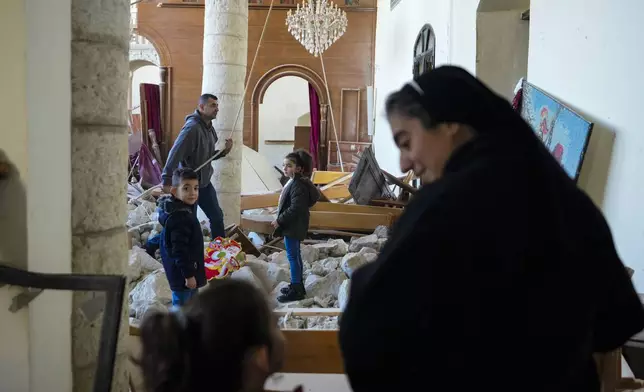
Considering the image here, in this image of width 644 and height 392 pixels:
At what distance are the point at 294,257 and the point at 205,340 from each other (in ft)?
13.3

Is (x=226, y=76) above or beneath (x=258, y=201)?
above

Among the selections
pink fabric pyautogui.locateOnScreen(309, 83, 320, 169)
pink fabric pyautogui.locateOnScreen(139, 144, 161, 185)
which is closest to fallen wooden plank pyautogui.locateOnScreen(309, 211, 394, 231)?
pink fabric pyautogui.locateOnScreen(139, 144, 161, 185)

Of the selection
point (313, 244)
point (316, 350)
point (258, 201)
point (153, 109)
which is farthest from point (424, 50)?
point (316, 350)

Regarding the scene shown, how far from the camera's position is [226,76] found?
8.13 m

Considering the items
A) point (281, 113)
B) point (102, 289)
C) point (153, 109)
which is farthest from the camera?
point (281, 113)

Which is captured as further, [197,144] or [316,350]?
[197,144]

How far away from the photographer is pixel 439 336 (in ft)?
4.31

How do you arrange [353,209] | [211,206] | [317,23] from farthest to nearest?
1. [317,23]
2. [353,209]
3. [211,206]

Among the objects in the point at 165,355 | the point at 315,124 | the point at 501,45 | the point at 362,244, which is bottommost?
the point at 362,244

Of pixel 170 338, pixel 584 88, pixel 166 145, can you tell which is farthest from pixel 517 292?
pixel 166 145

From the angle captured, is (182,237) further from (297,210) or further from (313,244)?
(313,244)

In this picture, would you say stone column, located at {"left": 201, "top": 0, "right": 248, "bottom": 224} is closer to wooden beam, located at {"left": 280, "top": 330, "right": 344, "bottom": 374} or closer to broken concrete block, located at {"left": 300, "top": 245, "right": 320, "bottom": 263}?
broken concrete block, located at {"left": 300, "top": 245, "right": 320, "bottom": 263}

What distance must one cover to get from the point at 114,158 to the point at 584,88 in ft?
8.49

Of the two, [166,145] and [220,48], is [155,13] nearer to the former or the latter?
[166,145]
